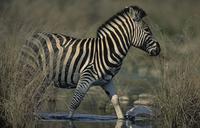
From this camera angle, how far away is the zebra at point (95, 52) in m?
16.2

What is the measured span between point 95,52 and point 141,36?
1.04 meters

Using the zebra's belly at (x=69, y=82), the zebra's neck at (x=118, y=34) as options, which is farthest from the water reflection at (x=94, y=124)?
Result: the zebra's neck at (x=118, y=34)

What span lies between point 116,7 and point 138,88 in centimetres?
1701

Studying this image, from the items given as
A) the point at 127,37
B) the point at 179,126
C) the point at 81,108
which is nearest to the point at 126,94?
the point at 81,108

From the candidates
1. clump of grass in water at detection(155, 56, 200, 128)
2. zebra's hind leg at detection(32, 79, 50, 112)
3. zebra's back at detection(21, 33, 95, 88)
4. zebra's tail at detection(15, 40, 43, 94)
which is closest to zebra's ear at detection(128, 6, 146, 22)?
zebra's back at detection(21, 33, 95, 88)

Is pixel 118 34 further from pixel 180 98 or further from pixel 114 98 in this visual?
pixel 180 98

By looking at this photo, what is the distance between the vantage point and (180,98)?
1416cm

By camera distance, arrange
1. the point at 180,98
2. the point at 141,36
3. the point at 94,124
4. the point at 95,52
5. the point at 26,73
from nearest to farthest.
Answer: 1. the point at 26,73
2. the point at 180,98
3. the point at 94,124
4. the point at 95,52
5. the point at 141,36

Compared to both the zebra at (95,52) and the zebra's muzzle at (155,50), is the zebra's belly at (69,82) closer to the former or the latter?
the zebra at (95,52)

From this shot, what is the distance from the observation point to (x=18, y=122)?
1312 cm

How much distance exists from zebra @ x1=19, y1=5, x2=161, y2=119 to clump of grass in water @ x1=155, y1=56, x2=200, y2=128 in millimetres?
2187

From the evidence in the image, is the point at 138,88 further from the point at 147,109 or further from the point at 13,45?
the point at 13,45

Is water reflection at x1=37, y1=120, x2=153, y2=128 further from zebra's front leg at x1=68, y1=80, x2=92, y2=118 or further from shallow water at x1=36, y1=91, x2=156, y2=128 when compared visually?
zebra's front leg at x1=68, y1=80, x2=92, y2=118

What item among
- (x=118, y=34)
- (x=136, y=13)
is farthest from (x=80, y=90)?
(x=136, y=13)
